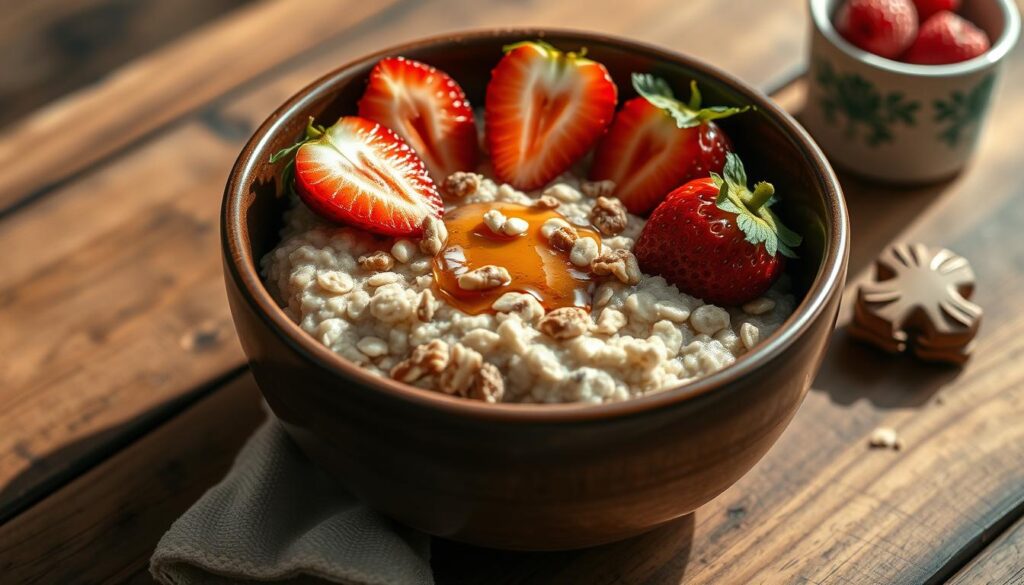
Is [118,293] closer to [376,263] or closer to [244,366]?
[244,366]

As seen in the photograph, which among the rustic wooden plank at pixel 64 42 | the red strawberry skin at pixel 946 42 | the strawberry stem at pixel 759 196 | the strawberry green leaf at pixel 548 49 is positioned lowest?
the rustic wooden plank at pixel 64 42

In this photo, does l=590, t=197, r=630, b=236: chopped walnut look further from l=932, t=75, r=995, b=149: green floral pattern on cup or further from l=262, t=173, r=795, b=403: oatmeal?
l=932, t=75, r=995, b=149: green floral pattern on cup

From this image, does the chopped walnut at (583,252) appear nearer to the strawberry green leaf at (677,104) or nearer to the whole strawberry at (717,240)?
the whole strawberry at (717,240)

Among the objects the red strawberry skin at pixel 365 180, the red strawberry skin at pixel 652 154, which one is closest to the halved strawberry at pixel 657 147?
the red strawberry skin at pixel 652 154

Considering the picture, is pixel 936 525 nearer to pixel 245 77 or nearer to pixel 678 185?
pixel 678 185

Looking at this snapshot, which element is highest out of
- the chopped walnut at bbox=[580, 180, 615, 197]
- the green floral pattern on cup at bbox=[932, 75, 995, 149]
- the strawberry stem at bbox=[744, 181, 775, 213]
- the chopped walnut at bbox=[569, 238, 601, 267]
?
the strawberry stem at bbox=[744, 181, 775, 213]

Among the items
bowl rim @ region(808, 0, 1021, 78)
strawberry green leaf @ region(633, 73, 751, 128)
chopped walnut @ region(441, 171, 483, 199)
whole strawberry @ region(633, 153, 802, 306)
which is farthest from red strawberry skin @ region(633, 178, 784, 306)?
bowl rim @ region(808, 0, 1021, 78)
